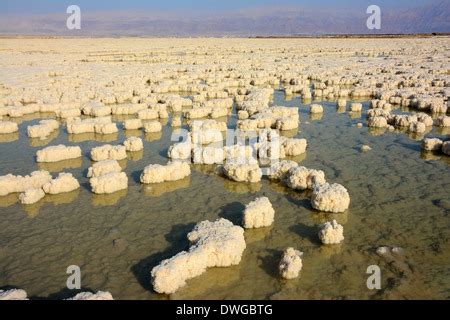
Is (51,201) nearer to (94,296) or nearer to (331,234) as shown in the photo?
(94,296)

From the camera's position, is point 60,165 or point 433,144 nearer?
point 60,165

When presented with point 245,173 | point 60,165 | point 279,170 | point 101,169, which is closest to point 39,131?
point 60,165

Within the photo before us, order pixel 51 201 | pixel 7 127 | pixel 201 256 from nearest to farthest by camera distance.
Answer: pixel 201 256
pixel 51 201
pixel 7 127

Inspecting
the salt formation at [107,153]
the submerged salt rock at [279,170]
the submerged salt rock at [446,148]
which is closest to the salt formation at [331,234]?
the submerged salt rock at [279,170]

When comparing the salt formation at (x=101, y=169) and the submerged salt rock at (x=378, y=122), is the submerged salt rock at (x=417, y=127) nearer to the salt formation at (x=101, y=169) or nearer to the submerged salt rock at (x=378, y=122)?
the submerged salt rock at (x=378, y=122)

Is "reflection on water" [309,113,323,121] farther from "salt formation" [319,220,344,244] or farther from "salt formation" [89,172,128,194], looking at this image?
"salt formation" [319,220,344,244]
